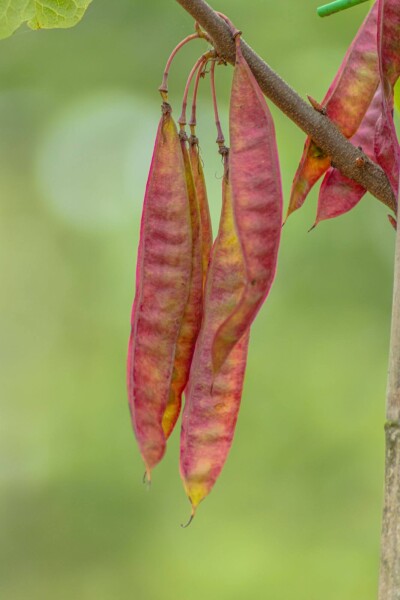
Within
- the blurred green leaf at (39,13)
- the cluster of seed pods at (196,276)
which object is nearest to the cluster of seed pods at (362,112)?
the cluster of seed pods at (196,276)

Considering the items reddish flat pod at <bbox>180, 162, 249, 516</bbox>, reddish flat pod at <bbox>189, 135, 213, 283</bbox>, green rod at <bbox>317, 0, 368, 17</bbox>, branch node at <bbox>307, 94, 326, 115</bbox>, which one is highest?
green rod at <bbox>317, 0, 368, 17</bbox>

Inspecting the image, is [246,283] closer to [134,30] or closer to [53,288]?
[134,30]

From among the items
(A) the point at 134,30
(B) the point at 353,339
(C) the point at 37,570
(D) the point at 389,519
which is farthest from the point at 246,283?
(C) the point at 37,570

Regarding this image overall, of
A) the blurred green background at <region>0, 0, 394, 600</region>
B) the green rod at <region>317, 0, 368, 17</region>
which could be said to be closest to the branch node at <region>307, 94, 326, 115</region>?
the green rod at <region>317, 0, 368, 17</region>

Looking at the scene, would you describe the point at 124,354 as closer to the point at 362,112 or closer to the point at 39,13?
the point at 39,13

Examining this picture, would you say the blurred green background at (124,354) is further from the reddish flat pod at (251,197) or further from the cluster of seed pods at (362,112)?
the reddish flat pod at (251,197)

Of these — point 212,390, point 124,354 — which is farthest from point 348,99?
point 124,354

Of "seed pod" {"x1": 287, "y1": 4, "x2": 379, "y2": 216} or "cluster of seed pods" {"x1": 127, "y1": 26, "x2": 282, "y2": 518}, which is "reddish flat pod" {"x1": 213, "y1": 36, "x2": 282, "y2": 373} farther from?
"seed pod" {"x1": 287, "y1": 4, "x2": 379, "y2": 216}
